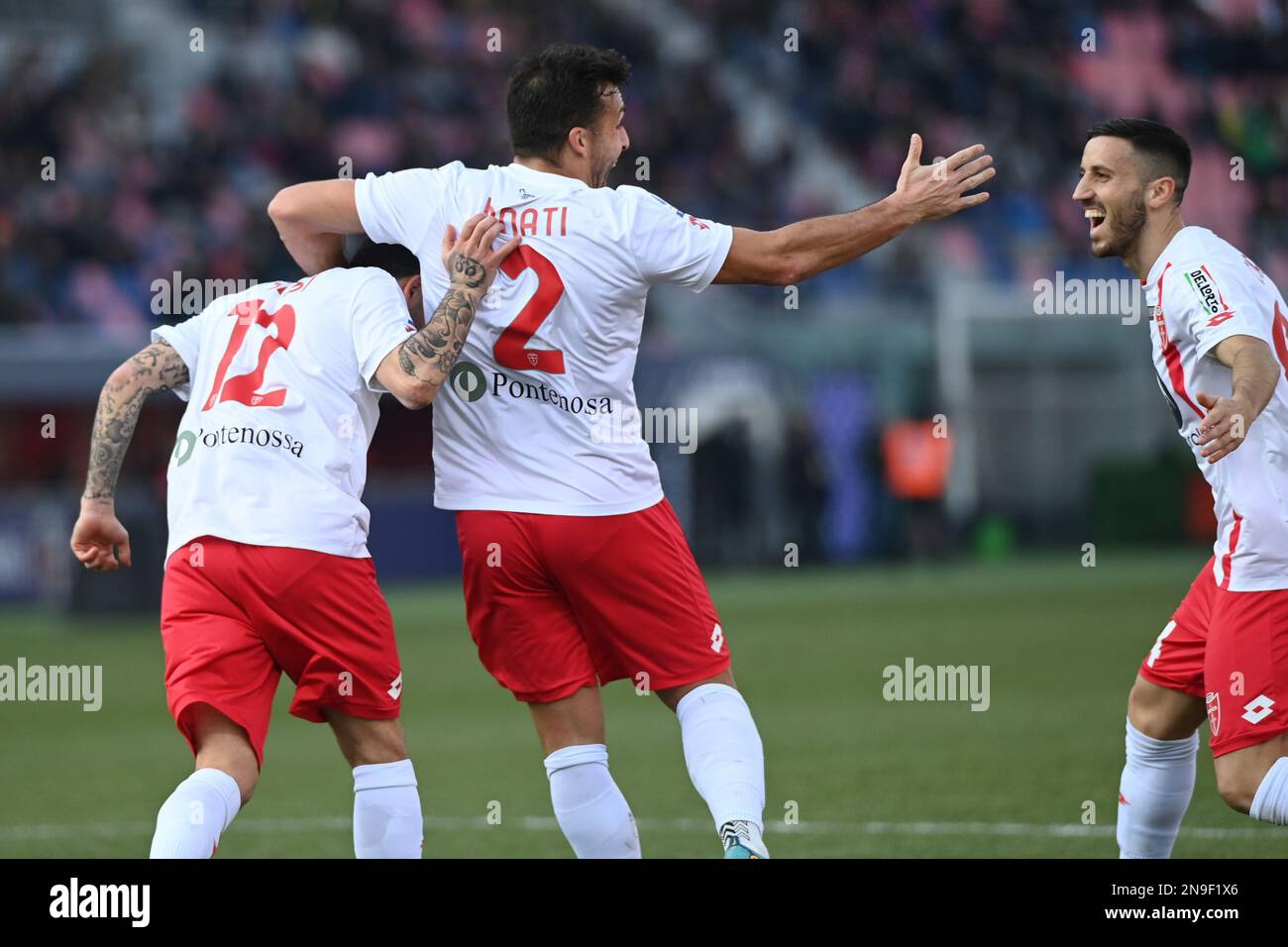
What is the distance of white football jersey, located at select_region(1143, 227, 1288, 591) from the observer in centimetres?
489

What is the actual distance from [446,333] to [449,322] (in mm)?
36

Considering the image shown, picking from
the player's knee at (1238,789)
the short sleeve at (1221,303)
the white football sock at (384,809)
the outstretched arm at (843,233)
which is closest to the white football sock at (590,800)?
the white football sock at (384,809)

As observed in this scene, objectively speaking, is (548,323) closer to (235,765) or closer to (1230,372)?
(235,765)

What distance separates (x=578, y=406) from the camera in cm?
513

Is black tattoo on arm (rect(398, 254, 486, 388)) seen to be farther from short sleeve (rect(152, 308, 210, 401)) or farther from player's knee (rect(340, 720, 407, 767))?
player's knee (rect(340, 720, 407, 767))

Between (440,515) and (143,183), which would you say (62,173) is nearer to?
(143,183)

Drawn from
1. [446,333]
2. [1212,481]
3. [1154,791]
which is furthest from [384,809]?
[1212,481]

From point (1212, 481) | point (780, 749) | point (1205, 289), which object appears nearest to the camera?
point (1205, 289)

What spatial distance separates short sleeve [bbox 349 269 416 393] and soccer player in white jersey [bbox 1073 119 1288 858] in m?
2.14

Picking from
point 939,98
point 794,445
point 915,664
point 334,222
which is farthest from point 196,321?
point 939,98

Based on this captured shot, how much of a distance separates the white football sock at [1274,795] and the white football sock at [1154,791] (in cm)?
53

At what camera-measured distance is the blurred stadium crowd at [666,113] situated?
22.9 m

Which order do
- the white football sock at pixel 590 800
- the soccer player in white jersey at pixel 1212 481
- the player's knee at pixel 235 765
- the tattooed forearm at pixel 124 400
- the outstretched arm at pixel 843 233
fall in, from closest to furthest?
the player's knee at pixel 235 765
the soccer player in white jersey at pixel 1212 481
the outstretched arm at pixel 843 233
the tattooed forearm at pixel 124 400
the white football sock at pixel 590 800

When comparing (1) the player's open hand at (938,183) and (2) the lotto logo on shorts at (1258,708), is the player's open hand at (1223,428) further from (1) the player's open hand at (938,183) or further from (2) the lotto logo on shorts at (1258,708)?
(1) the player's open hand at (938,183)
